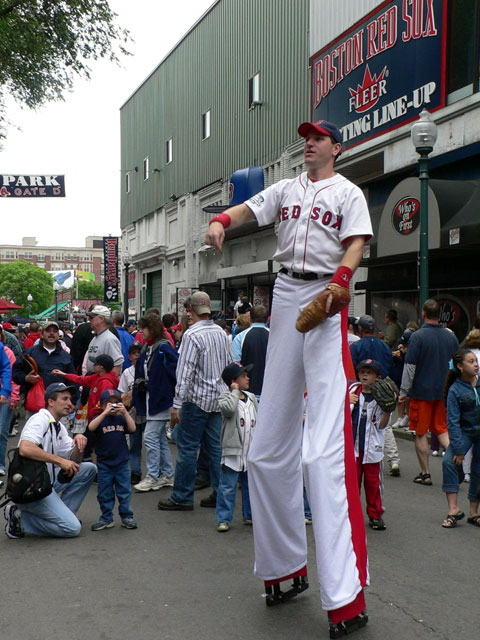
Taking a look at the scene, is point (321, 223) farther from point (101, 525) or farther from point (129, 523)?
point (101, 525)

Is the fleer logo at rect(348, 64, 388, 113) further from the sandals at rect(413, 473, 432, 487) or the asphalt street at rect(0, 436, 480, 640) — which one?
the asphalt street at rect(0, 436, 480, 640)

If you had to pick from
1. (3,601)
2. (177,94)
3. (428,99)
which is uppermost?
(177,94)

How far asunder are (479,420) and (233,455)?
2.11 m

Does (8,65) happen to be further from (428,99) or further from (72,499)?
(72,499)

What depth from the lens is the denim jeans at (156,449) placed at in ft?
24.5

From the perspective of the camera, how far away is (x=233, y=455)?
19.6 ft

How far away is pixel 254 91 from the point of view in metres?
26.2

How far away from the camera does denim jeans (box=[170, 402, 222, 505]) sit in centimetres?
652

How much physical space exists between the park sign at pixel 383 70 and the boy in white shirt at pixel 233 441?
10.6 metres

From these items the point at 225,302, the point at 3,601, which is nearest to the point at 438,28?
the point at 3,601

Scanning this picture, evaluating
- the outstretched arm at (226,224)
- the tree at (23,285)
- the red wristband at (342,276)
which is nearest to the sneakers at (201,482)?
the outstretched arm at (226,224)

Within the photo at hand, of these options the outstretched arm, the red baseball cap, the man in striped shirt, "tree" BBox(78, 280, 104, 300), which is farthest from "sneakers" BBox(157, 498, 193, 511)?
"tree" BBox(78, 280, 104, 300)

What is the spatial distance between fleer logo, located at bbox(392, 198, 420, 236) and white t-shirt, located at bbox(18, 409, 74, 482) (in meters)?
9.63

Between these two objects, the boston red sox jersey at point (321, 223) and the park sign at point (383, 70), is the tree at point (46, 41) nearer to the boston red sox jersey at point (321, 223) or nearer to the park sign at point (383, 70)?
the park sign at point (383, 70)
